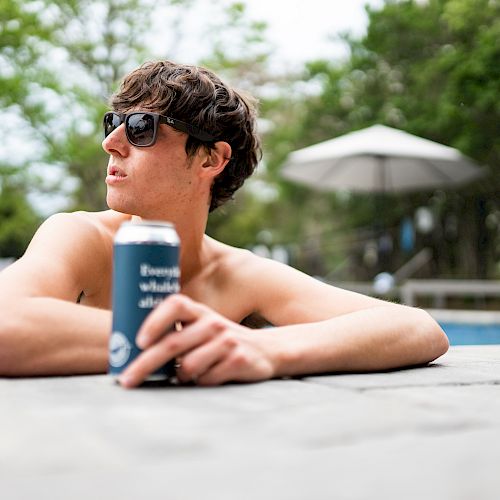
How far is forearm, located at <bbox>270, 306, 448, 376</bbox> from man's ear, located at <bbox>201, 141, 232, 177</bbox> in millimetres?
1013

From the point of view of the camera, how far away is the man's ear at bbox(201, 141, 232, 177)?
3117 millimetres

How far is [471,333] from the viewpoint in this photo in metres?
11.4

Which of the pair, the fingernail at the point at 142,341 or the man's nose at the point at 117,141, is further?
the man's nose at the point at 117,141

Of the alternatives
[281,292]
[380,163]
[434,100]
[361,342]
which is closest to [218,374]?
[361,342]

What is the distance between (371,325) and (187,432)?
1138mm

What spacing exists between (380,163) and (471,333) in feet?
12.9

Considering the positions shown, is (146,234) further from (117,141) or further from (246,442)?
(117,141)

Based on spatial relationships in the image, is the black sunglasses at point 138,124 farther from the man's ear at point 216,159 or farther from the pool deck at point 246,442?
the pool deck at point 246,442

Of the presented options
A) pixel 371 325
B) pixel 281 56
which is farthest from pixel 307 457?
pixel 281 56

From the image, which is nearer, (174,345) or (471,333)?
(174,345)

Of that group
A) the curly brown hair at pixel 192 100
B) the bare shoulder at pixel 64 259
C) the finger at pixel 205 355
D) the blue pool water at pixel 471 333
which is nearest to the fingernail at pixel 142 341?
the finger at pixel 205 355

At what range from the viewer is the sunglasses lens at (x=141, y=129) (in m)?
2.77

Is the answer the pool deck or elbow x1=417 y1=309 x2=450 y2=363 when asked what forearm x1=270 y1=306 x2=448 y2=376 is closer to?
elbow x1=417 y1=309 x2=450 y2=363

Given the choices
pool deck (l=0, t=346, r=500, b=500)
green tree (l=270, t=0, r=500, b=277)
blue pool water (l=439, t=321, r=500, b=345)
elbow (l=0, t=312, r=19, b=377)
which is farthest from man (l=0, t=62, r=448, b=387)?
green tree (l=270, t=0, r=500, b=277)
